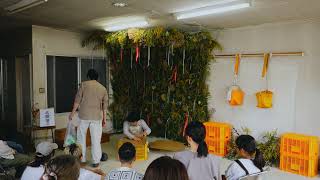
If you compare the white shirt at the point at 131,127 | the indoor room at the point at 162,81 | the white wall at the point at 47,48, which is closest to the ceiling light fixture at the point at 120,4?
the indoor room at the point at 162,81

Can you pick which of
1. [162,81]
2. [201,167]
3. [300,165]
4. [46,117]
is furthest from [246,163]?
[162,81]

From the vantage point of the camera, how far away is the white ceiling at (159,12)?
12.5ft

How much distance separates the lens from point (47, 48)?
6.11 metres

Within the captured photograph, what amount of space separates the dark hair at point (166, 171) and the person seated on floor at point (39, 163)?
1.40 metres

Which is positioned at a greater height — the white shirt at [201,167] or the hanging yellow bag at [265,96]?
the hanging yellow bag at [265,96]

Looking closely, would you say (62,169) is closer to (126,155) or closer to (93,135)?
(126,155)

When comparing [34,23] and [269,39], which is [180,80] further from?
[34,23]

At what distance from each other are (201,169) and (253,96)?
3.41m

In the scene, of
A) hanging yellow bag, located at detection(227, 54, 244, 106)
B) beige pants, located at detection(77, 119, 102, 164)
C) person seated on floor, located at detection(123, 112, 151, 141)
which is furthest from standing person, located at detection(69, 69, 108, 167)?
hanging yellow bag, located at detection(227, 54, 244, 106)

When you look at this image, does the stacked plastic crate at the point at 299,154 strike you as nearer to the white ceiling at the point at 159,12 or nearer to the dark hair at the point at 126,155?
the white ceiling at the point at 159,12

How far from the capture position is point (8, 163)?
11.5ft

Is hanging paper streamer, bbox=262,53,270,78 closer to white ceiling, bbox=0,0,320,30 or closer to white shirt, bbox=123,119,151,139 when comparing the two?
white ceiling, bbox=0,0,320,30

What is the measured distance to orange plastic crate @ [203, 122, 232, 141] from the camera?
530 centimetres

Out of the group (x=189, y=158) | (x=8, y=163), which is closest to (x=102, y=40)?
(x=8, y=163)
